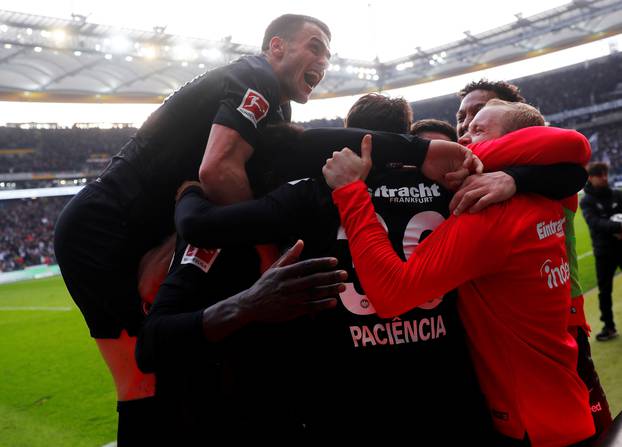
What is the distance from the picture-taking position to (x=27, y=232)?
3066cm

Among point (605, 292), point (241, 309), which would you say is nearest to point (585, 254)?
point (605, 292)

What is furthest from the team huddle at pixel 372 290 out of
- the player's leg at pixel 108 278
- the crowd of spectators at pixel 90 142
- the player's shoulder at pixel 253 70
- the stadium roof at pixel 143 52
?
the crowd of spectators at pixel 90 142

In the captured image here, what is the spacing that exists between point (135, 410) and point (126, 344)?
11.0 inches

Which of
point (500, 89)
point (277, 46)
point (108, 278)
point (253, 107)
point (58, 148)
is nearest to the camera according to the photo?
point (253, 107)

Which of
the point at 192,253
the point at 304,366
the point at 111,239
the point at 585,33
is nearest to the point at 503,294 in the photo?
the point at 304,366

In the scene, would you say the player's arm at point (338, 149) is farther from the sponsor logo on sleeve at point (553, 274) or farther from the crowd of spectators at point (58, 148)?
the crowd of spectators at point (58, 148)

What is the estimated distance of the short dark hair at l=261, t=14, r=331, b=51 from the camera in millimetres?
2244

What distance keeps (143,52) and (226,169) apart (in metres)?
25.8

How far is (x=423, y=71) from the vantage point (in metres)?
34.5

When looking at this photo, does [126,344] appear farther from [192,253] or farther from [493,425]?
[493,425]

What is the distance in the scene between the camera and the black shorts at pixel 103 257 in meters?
2.07

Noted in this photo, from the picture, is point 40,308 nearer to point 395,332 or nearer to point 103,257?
point 103,257

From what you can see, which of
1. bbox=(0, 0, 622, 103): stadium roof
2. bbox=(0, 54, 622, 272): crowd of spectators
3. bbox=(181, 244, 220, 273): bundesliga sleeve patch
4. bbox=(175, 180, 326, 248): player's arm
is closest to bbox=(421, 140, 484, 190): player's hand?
bbox=(175, 180, 326, 248): player's arm

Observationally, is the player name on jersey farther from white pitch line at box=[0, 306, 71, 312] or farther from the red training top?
white pitch line at box=[0, 306, 71, 312]
